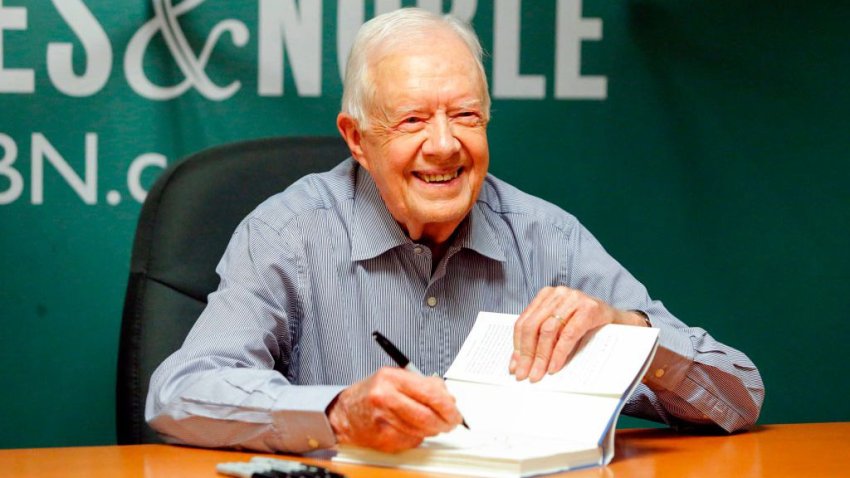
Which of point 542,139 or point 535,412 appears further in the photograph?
point 542,139

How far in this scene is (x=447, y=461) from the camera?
1.36 metres

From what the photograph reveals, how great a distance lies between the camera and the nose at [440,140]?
1824 millimetres

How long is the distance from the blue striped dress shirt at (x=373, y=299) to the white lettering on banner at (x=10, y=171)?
0.83 meters

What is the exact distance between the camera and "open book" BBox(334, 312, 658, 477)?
4.46 ft

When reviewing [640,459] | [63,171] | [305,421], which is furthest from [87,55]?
[640,459]

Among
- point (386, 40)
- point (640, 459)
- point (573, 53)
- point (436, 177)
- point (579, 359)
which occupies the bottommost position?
point (640, 459)

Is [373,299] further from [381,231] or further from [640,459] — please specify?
[640,459]

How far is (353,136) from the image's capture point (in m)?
1.98

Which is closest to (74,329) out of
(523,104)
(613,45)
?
(523,104)

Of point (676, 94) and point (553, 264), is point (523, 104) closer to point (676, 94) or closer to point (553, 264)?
point (676, 94)

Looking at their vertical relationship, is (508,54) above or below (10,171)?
above

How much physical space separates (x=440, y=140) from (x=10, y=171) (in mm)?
1148

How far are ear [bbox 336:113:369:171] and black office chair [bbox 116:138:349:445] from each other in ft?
0.58

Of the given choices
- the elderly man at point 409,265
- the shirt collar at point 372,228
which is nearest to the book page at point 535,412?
the elderly man at point 409,265
